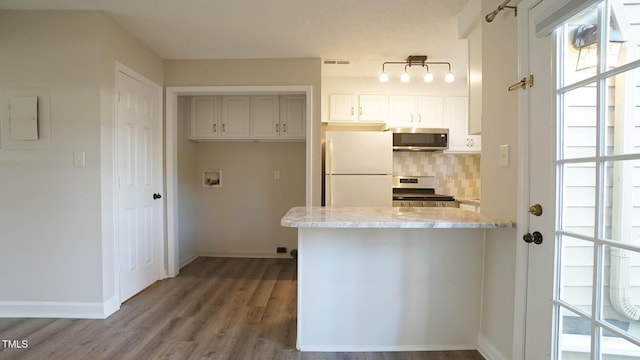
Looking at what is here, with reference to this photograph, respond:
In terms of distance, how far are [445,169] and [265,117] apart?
256 centimetres

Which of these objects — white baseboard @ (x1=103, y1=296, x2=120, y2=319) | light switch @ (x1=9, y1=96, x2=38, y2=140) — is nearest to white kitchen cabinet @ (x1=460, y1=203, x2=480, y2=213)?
white baseboard @ (x1=103, y1=296, x2=120, y2=319)

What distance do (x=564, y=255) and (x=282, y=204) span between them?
3079 mm

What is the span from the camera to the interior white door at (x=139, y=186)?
8.16 feet

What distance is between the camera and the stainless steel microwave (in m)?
3.57

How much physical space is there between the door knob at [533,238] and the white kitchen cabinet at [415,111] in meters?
2.53

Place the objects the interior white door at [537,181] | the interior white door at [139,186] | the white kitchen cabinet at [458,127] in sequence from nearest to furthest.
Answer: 1. the interior white door at [537,181]
2. the interior white door at [139,186]
3. the white kitchen cabinet at [458,127]

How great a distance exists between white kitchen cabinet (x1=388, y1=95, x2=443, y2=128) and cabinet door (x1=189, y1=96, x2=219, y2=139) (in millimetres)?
2241

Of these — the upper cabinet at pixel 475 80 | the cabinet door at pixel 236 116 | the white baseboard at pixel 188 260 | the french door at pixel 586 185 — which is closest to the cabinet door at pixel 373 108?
the cabinet door at pixel 236 116

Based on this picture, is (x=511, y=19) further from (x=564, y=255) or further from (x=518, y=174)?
(x=564, y=255)

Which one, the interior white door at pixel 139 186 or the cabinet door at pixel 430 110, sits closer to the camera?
the interior white door at pixel 139 186

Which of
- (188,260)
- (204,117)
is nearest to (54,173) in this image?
(204,117)

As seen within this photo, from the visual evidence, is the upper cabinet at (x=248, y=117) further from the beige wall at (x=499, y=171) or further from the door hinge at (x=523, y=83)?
the door hinge at (x=523, y=83)

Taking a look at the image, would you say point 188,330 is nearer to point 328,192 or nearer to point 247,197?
point 328,192

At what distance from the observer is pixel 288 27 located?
246cm
